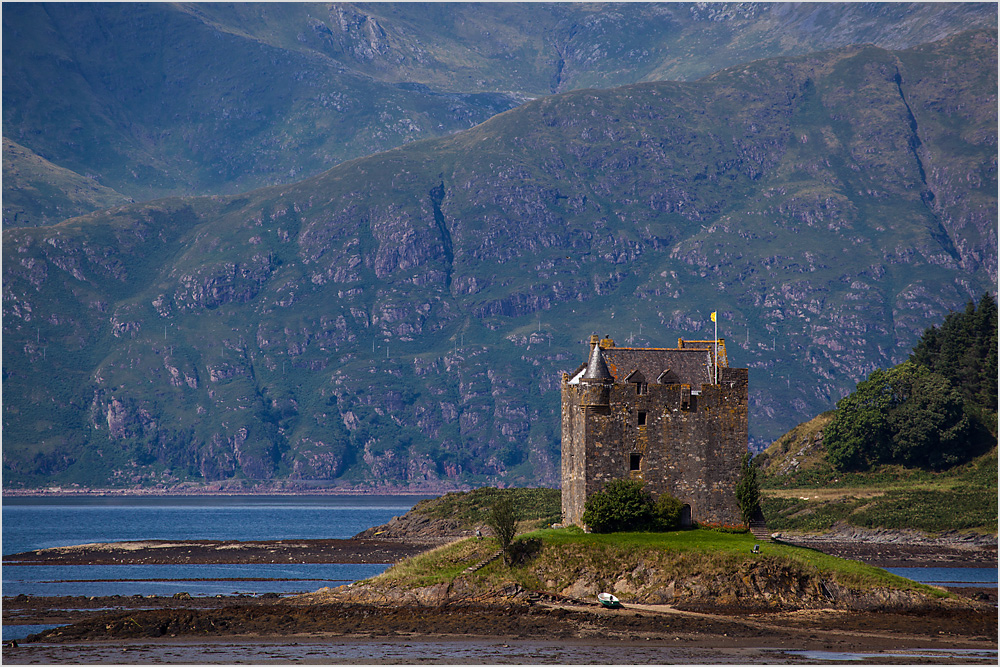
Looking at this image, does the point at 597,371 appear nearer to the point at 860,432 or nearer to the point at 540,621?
the point at 540,621

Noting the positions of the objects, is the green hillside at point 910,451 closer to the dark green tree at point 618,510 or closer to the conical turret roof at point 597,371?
the dark green tree at point 618,510

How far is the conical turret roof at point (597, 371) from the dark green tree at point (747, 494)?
32.1 ft

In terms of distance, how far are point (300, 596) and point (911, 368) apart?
111669 millimetres

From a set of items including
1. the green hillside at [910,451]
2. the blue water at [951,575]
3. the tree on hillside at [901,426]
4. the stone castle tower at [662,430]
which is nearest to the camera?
the stone castle tower at [662,430]

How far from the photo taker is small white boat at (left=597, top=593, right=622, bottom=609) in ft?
221

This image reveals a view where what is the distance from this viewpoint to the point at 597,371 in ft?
241

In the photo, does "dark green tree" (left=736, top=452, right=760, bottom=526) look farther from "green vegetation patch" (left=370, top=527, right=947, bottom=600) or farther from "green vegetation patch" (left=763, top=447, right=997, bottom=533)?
"green vegetation patch" (left=763, top=447, right=997, bottom=533)

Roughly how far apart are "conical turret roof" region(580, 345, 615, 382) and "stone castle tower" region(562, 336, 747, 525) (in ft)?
0.20

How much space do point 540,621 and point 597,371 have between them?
15.7 m

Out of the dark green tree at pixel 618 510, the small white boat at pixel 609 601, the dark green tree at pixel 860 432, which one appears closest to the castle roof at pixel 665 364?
the dark green tree at pixel 618 510

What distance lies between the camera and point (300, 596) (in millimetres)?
77000

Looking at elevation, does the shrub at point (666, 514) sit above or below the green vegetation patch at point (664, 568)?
above

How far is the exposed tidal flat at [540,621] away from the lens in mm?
59594

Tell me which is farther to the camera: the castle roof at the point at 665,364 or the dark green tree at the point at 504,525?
the castle roof at the point at 665,364
